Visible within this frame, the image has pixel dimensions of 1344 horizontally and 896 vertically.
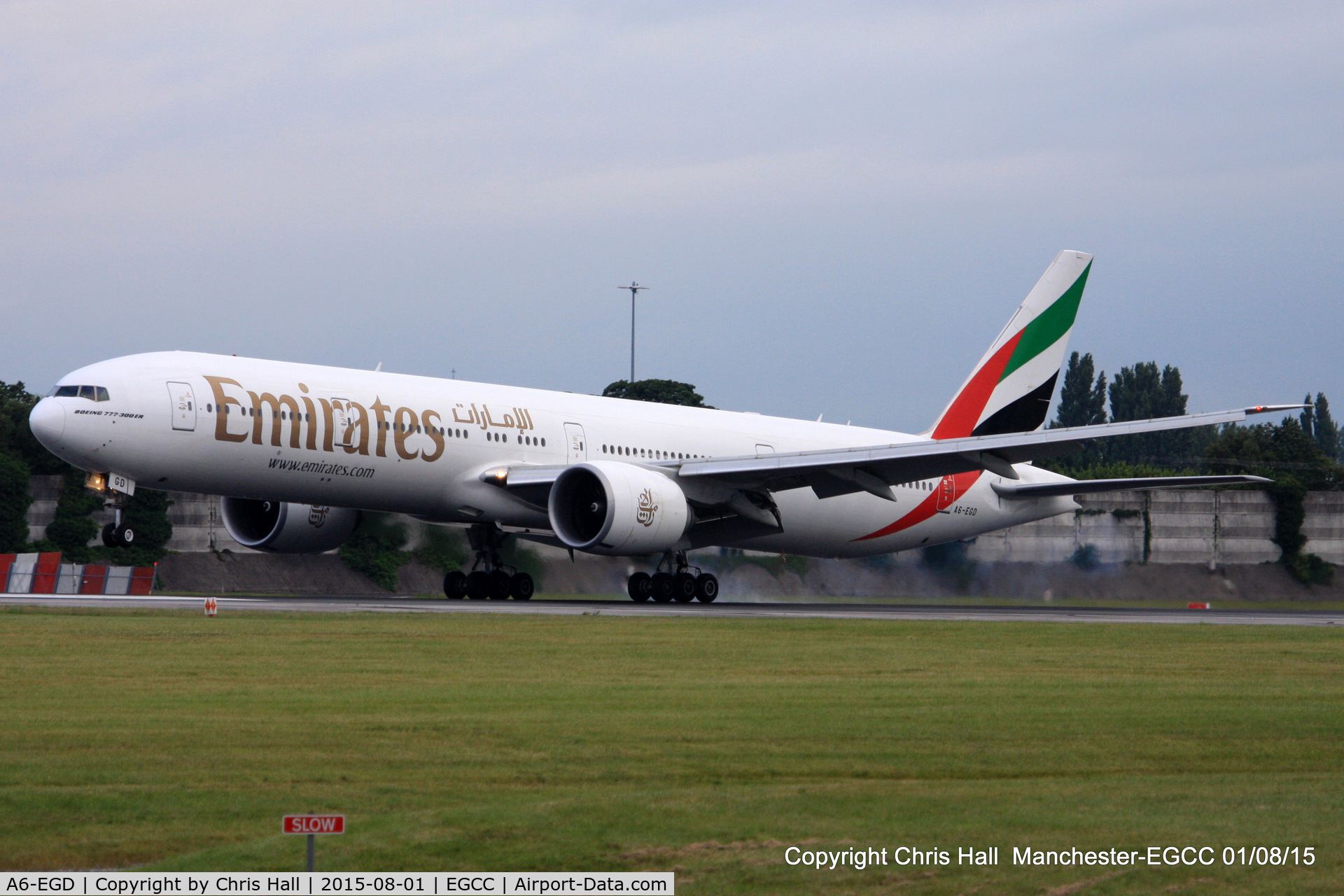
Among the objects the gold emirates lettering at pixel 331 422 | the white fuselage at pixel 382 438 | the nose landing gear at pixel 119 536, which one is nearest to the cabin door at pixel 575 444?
the white fuselage at pixel 382 438

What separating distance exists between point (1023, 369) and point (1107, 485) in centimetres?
630

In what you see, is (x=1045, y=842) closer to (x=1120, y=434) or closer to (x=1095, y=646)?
(x=1095, y=646)

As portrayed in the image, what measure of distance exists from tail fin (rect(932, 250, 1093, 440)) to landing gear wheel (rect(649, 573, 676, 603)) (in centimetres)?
1007

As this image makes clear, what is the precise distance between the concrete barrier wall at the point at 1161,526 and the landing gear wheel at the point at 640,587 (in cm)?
1108

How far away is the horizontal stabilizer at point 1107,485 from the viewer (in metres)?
30.8

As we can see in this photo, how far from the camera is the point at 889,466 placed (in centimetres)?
3092

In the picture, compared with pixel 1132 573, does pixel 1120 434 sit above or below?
above

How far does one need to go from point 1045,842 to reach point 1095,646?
12460 millimetres

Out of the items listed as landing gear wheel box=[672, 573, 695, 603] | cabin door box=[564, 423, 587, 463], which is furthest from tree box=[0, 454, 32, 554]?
landing gear wheel box=[672, 573, 695, 603]

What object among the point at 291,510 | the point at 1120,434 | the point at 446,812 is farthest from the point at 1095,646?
the point at 291,510

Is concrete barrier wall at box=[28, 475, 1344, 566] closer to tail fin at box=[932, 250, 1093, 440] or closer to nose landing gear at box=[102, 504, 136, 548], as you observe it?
tail fin at box=[932, 250, 1093, 440]

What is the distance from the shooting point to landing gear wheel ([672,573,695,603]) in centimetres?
3133

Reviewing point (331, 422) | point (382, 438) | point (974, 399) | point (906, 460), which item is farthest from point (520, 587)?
point (974, 399)

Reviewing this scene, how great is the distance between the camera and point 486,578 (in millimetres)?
32281
